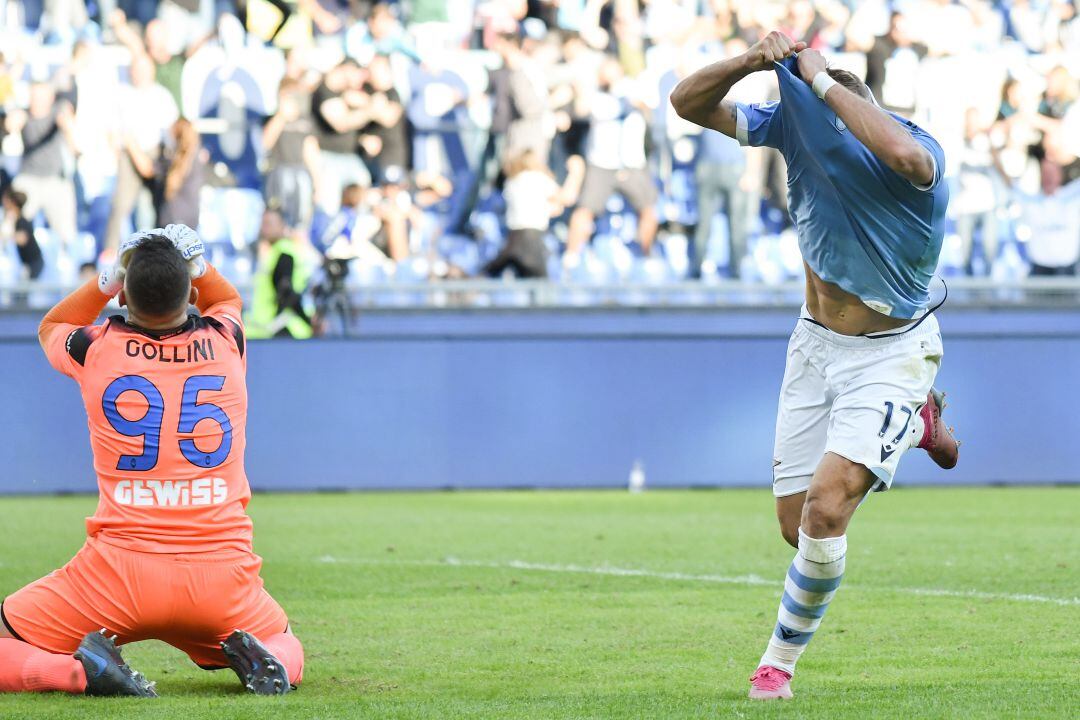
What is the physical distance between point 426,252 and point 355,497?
10.5 ft

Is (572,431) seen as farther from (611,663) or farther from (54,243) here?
(611,663)

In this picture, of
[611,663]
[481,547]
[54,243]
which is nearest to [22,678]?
[611,663]

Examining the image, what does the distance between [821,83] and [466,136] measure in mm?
12044

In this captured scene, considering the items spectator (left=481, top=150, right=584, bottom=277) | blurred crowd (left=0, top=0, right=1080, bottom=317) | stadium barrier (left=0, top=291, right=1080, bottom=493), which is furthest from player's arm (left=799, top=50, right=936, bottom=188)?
spectator (left=481, top=150, right=584, bottom=277)

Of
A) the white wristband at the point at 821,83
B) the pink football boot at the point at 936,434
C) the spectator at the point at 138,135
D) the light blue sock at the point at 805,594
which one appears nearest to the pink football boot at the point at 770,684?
the light blue sock at the point at 805,594

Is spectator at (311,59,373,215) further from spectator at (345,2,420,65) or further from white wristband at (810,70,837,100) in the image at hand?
white wristband at (810,70,837,100)

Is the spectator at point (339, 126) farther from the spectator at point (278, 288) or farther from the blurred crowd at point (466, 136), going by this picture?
the spectator at point (278, 288)

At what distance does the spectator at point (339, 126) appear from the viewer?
1622 centimetres

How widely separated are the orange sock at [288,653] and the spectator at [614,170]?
36.8ft

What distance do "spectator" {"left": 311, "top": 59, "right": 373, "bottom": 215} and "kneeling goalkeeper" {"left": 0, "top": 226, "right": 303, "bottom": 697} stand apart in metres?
11.1

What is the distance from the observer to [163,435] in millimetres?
5113

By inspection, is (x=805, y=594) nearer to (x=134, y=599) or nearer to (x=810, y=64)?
(x=810, y=64)

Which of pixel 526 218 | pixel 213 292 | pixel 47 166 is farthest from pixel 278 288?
pixel 213 292

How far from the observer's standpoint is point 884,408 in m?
5.18
